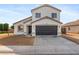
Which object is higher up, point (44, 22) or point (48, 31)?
point (44, 22)

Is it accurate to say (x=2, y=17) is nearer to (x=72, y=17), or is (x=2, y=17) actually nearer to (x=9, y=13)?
(x=9, y=13)

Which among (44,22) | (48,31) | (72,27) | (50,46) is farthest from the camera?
(44,22)

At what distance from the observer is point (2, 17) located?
52.9ft

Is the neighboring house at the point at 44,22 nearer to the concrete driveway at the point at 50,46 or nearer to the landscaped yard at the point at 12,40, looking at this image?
the concrete driveway at the point at 50,46

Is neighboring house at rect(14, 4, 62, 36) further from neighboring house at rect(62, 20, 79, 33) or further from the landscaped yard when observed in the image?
neighboring house at rect(62, 20, 79, 33)

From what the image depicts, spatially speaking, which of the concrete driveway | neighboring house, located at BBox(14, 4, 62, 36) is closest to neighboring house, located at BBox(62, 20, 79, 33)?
the concrete driveway

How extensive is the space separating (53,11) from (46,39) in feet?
18.4

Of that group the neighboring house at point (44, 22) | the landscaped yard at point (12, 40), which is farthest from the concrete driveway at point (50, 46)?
the neighboring house at point (44, 22)

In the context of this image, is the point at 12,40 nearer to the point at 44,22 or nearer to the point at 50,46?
the point at 50,46

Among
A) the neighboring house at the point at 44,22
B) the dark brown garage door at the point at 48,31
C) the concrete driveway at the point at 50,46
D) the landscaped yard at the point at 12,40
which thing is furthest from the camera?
the neighboring house at the point at 44,22

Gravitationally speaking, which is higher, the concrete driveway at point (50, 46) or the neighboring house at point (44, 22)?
the neighboring house at point (44, 22)

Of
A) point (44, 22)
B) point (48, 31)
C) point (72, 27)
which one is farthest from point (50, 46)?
point (44, 22)

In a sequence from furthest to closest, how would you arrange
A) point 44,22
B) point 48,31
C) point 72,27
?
point 44,22
point 48,31
point 72,27
